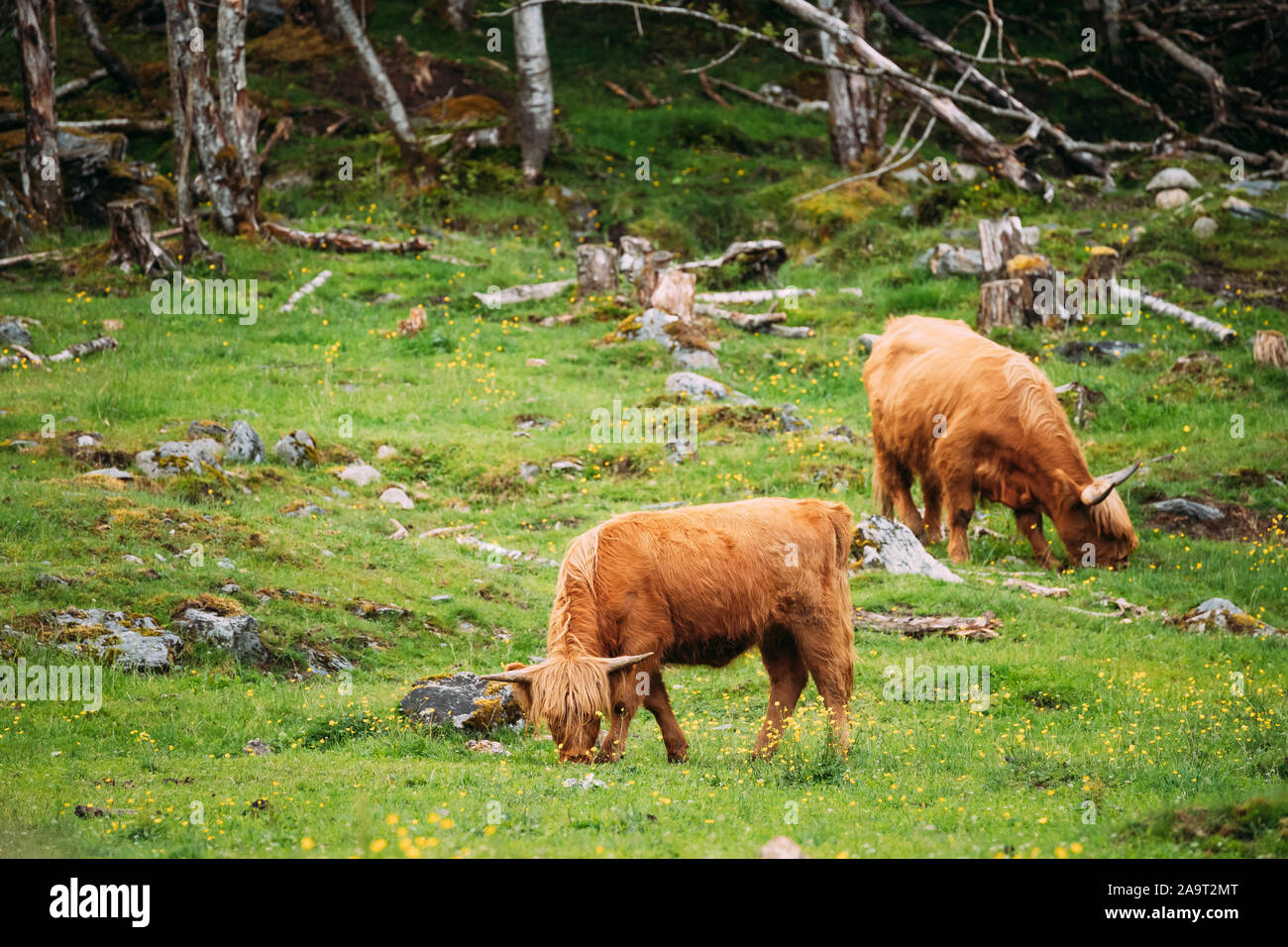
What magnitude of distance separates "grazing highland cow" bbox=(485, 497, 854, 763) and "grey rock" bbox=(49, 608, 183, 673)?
4.22m

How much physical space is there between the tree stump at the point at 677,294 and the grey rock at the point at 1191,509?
10177 millimetres

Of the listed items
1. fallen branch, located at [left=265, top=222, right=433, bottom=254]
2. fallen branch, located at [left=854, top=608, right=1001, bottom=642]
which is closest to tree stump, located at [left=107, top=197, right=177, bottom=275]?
fallen branch, located at [left=265, top=222, right=433, bottom=254]

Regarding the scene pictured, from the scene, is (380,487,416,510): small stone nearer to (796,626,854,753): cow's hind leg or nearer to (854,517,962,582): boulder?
(854,517,962,582): boulder

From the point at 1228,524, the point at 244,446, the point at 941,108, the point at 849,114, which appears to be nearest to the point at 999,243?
the point at 941,108

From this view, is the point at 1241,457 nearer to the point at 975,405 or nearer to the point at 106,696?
the point at 975,405

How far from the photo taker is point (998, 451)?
53.9ft

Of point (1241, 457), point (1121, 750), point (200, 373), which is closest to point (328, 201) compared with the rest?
point (200, 373)

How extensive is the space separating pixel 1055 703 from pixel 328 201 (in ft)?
78.9

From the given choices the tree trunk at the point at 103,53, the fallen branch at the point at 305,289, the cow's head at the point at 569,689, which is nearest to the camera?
the cow's head at the point at 569,689

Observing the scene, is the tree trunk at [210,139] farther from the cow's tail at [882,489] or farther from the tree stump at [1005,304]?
the cow's tail at [882,489]

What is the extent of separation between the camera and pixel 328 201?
3112cm

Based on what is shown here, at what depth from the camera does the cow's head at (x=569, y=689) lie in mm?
9281

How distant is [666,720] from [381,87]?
24.8 metres

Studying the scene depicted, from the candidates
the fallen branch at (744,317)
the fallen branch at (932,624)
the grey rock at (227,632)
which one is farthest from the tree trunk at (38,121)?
the fallen branch at (932,624)
